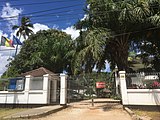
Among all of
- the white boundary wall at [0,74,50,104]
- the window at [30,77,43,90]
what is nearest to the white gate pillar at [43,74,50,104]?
the white boundary wall at [0,74,50,104]

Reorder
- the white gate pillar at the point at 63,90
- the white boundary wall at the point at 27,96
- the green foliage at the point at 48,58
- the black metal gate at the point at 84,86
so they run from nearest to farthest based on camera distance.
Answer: the white gate pillar at the point at 63,90 → the white boundary wall at the point at 27,96 → the black metal gate at the point at 84,86 → the green foliage at the point at 48,58

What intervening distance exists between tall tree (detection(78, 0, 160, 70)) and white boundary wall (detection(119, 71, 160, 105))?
2890 mm

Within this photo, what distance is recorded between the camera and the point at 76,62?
13969mm

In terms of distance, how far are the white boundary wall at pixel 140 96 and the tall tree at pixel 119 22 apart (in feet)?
9.48

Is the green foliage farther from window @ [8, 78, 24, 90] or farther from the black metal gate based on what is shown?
window @ [8, 78, 24, 90]

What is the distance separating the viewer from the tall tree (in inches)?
515

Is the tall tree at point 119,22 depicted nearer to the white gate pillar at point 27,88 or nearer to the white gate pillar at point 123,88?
the white gate pillar at point 123,88

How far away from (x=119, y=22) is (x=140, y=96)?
228 inches

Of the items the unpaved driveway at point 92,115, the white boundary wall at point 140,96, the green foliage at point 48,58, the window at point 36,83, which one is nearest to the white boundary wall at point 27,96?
the window at point 36,83

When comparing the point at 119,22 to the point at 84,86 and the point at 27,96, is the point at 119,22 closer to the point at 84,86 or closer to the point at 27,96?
the point at 84,86

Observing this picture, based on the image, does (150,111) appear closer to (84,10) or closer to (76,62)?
(76,62)

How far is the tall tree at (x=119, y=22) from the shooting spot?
13.1 meters

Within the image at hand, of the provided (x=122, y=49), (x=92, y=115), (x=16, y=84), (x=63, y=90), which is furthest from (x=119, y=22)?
(x=16, y=84)

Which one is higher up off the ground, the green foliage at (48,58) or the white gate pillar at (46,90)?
the green foliage at (48,58)
